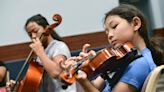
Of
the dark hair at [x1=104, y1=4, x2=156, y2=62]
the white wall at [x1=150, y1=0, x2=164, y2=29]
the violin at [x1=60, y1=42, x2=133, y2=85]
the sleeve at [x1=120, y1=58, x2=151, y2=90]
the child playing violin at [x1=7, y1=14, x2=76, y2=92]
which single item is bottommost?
the white wall at [x1=150, y1=0, x2=164, y2=29]

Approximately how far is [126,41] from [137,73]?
137mm

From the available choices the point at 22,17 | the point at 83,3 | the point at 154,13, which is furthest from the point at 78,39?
the point at 154,13

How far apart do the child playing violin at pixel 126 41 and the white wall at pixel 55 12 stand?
1396 mm

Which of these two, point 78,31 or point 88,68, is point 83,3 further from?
point 88,68

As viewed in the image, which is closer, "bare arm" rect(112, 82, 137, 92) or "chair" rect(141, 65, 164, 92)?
"chair" rect(141, 65, 164, 92)

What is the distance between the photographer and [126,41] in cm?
113

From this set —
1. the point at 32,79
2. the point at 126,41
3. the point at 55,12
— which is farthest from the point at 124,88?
the point at 55,12

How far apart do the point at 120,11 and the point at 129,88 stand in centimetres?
28

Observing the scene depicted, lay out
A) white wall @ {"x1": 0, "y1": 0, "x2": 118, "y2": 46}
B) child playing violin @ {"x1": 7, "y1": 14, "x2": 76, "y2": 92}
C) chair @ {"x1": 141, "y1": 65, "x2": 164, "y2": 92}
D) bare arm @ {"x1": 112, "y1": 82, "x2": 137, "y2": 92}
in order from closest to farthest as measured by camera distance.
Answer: chair @ {"x1": 141, "y1": 65, "x2": 164, "y2": 92}
bare arm @ {"x1": 112, "y1": 82, "x2": 137, "y2": 92}
child playing violin @ {"x1": 7, "y1": 14, "x2": 76, "y2": 92}
white wall @ {"x1": 0, "y1": 0, "x2": 118, "y2": 46}

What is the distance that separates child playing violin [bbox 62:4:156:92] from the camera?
1.04 metres

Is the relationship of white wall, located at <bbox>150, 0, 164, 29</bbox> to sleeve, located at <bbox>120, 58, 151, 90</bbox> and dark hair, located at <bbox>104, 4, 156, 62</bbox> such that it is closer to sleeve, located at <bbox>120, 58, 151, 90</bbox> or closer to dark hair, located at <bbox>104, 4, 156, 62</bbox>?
dark hair, located at <bbox>104, 4, 156, 62</bbox>

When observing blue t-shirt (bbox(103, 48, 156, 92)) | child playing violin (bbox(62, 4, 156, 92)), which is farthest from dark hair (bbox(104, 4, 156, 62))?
blue t-shirt (bbox(103, 48, 156, 92))

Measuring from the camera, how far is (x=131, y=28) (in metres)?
1.16

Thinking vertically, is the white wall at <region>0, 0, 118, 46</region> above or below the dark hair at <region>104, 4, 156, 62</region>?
below
